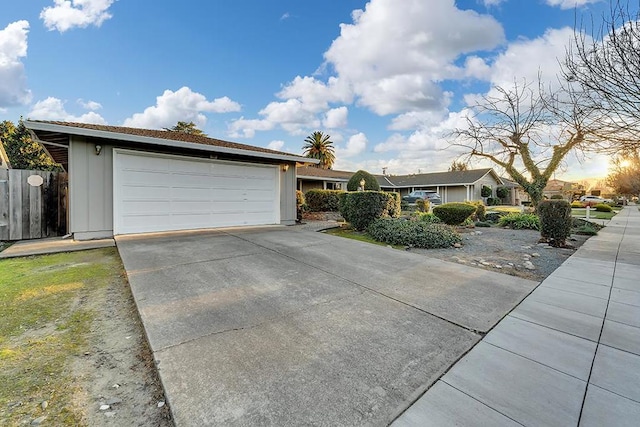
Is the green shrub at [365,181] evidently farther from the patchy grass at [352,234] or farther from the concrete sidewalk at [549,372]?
the concrete sidewalk at [549,372]

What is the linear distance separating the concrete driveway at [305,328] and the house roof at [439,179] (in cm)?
2654

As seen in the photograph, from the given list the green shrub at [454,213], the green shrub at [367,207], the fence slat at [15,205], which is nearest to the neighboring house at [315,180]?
the green shrub at [454,213]

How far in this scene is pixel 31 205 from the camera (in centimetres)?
737

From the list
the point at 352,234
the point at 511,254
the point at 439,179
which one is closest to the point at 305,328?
the point at 511,254

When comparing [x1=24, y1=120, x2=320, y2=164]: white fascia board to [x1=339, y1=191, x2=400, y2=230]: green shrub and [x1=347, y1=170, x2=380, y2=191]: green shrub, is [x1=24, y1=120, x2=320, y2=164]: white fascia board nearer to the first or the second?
[x1=339, y1=191, x2=400, y2=230]: green shrub

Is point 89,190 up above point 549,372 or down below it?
above

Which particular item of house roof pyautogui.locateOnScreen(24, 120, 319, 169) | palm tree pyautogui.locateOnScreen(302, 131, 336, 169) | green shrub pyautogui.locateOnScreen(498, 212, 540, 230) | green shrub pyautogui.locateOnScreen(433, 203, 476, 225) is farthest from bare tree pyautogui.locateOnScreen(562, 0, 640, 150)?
palm tree pyautogui.locateOnScreen(302, 131, 336, 169)

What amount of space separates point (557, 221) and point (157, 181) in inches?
412

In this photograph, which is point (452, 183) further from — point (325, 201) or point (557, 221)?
point (557, 221)

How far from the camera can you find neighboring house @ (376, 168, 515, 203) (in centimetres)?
2825

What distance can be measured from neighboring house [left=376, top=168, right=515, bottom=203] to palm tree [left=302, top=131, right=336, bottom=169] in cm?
796

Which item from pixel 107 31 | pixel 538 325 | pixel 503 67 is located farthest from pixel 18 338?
pixel 503 67

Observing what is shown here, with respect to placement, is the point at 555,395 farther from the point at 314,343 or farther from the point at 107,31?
the point at 107,31

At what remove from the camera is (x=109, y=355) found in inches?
89.8
